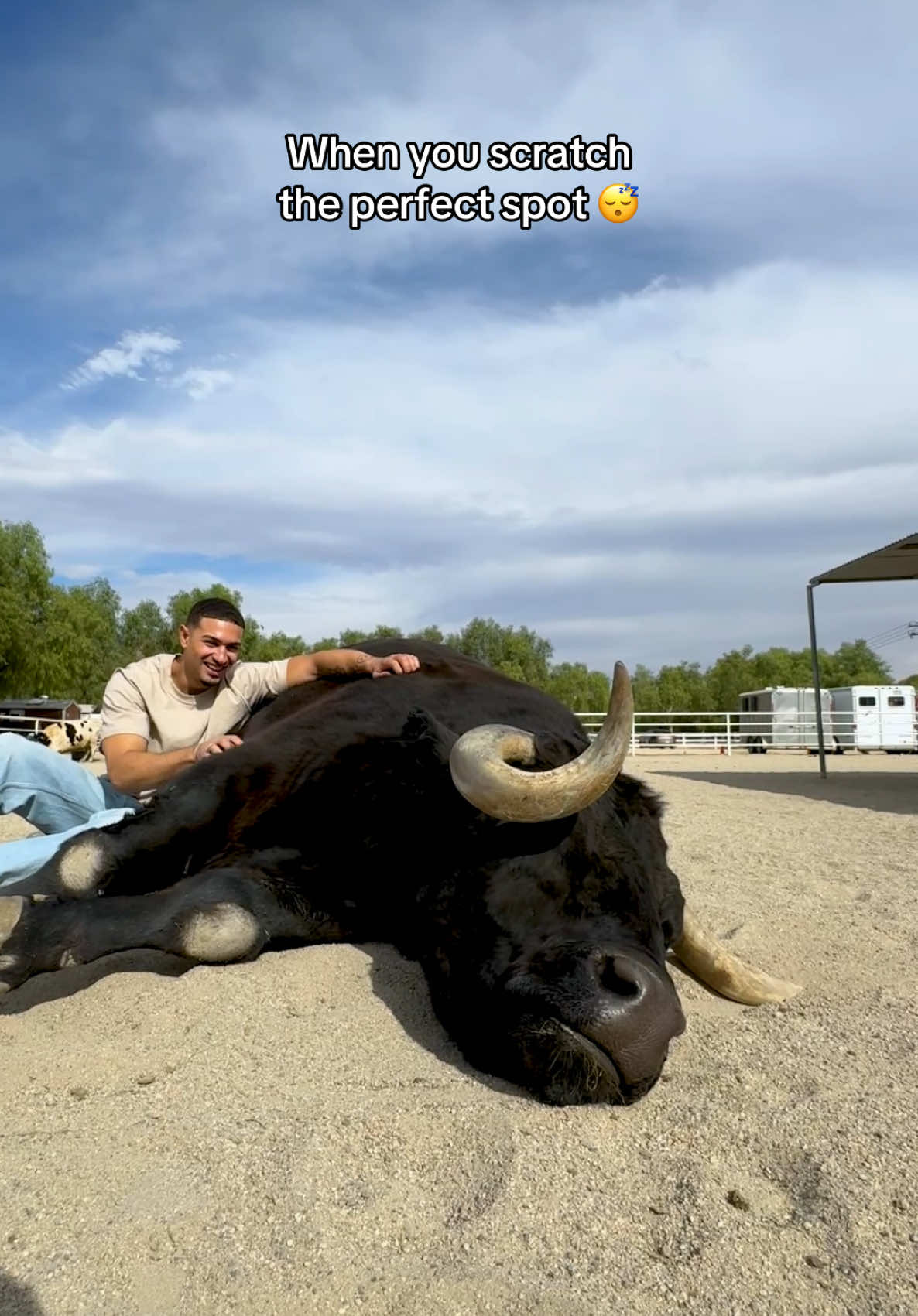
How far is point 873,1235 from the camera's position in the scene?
229 cm

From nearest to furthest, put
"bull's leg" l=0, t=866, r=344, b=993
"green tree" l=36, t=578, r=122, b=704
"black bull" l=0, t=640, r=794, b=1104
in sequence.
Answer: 1. "black bull" l=0, t=640, r=794, b=1104
2. "bull's leg" l=0, t=866, r=344, b=993
3. "green tree" l=36, t=578, r=122, b=704

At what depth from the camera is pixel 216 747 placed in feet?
15.4

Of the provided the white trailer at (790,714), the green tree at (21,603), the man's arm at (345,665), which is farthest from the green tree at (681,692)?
the man's arm at (345,665)

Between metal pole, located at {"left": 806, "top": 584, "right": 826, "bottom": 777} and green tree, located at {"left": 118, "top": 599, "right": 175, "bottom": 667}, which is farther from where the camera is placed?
green tree, located at {"left": 118, "top": 599, "right": 175, "bottom": 667}

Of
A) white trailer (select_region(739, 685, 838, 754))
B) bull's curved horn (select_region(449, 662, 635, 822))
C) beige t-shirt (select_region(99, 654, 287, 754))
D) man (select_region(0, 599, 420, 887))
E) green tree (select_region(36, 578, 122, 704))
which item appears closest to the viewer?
bull's curved horn (select_region(449, 662, 635, 822))

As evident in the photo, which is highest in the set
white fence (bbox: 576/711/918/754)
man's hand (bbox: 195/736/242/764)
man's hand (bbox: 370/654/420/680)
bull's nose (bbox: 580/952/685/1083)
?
man's hand (bbox: 370/654/420/680)

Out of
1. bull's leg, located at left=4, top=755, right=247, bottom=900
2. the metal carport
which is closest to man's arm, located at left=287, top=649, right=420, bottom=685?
bull's leg, located at left=4, top=755, right=247, bottom=900

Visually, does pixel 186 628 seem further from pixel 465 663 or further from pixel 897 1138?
pixel 897 1138

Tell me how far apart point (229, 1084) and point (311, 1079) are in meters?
0.24

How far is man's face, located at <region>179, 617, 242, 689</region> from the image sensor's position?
5.09 meters

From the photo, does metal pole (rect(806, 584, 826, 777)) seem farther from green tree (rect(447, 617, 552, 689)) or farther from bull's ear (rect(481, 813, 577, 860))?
green tree (rect(447, 617, 552, 689))

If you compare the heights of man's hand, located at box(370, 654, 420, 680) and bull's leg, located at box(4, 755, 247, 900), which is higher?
man's hand, located at box(370, 654, 420, 680)

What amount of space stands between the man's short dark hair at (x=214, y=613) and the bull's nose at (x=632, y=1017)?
296 cm

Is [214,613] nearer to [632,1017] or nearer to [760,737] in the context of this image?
[632,1017]
